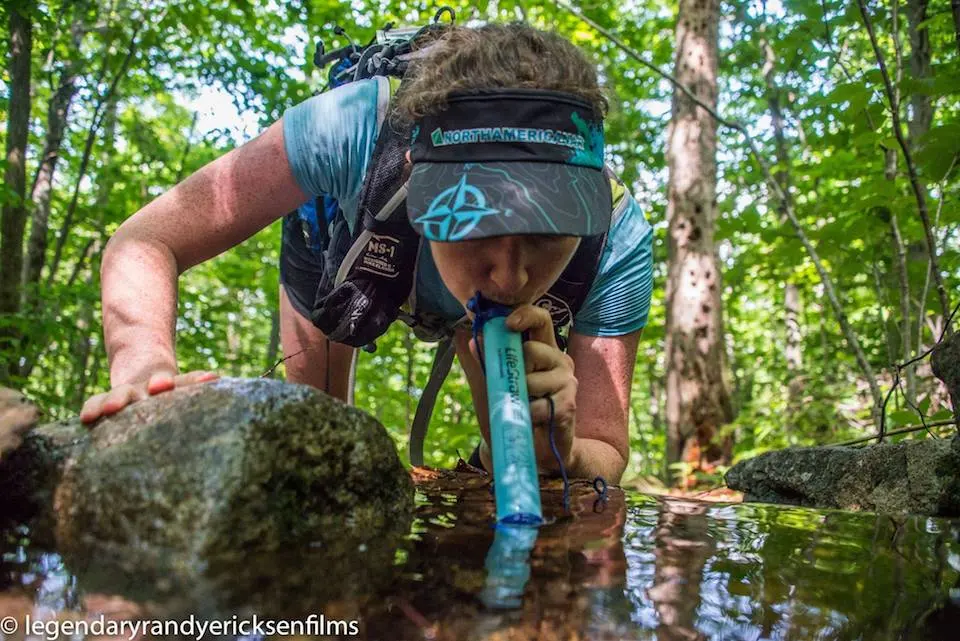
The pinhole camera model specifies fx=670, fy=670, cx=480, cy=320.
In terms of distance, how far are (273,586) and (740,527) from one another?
3.45 ft

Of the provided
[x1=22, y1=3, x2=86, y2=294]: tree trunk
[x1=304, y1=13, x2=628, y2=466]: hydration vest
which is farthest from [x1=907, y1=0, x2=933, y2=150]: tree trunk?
[x1=22, y1=3, x2=86, y2=294]: tree trunk

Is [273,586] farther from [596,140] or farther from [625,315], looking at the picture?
[625,315]

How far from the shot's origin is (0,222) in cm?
496

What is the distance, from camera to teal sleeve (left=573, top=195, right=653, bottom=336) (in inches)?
Result: 86.7

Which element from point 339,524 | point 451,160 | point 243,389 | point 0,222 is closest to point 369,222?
point 451,160

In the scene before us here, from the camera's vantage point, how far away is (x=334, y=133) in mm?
1939

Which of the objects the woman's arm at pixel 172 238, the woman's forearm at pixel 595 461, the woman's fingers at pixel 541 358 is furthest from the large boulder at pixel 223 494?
the woman's forearm at pixel 595 461

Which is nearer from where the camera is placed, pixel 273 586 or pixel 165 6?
pixel 273 586

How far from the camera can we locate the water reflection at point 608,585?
0.86 meters

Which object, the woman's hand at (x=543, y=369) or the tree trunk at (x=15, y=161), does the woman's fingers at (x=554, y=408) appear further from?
the tree trunk at (x=15, y=161)

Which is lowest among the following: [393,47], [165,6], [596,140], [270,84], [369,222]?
[369,222]

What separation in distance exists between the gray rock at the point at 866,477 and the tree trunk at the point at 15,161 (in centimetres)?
505

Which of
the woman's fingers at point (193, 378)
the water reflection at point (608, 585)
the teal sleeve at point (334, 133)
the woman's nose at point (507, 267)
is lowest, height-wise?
the water reflection at point (608, 585)

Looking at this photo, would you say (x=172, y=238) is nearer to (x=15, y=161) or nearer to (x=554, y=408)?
(x=554, y=408)
